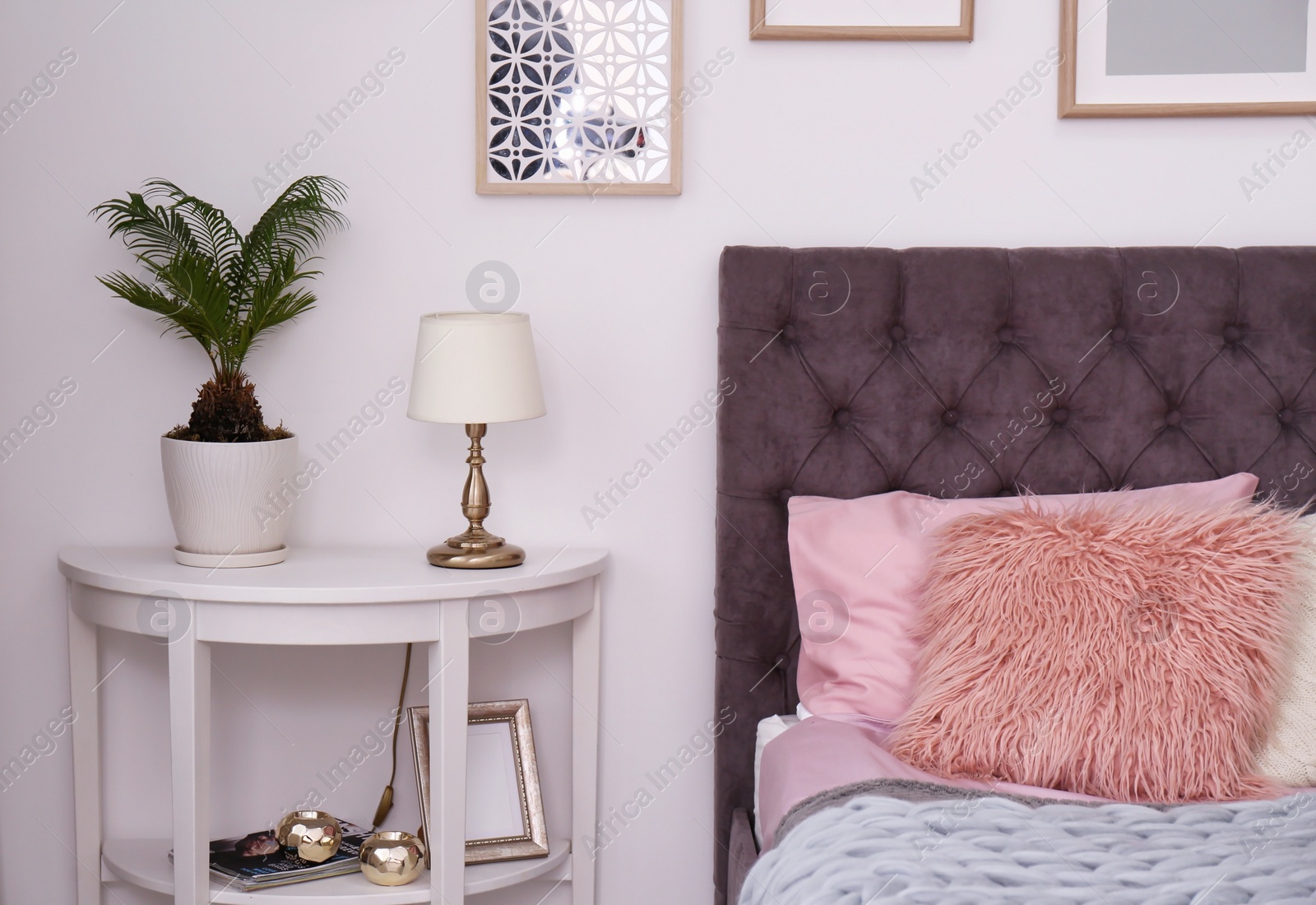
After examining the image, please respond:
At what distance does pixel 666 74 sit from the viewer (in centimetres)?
167

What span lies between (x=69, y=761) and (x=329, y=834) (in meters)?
0.55

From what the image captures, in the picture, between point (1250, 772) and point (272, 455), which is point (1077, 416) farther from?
point (272, 455)

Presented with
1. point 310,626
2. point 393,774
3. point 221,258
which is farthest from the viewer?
point 393,774

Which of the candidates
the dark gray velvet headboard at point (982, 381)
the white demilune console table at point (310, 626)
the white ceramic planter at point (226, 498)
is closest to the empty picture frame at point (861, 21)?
the dark gray velvet headboard at point (982, 381)

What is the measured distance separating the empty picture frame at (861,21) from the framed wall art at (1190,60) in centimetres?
20

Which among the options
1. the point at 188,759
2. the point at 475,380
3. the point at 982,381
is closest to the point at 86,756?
the point at 188,759

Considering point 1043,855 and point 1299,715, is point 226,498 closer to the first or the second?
point 1043,855

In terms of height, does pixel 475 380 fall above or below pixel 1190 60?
below

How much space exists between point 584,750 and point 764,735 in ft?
1.09

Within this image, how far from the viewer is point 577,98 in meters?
1.68

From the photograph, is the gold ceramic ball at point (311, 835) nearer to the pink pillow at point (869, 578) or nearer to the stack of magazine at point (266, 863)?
the stack of magazine at point (266, 863)

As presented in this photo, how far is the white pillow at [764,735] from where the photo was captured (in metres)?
1.52

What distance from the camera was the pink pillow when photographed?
4.64ft

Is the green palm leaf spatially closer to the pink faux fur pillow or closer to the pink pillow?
the pink pillow
